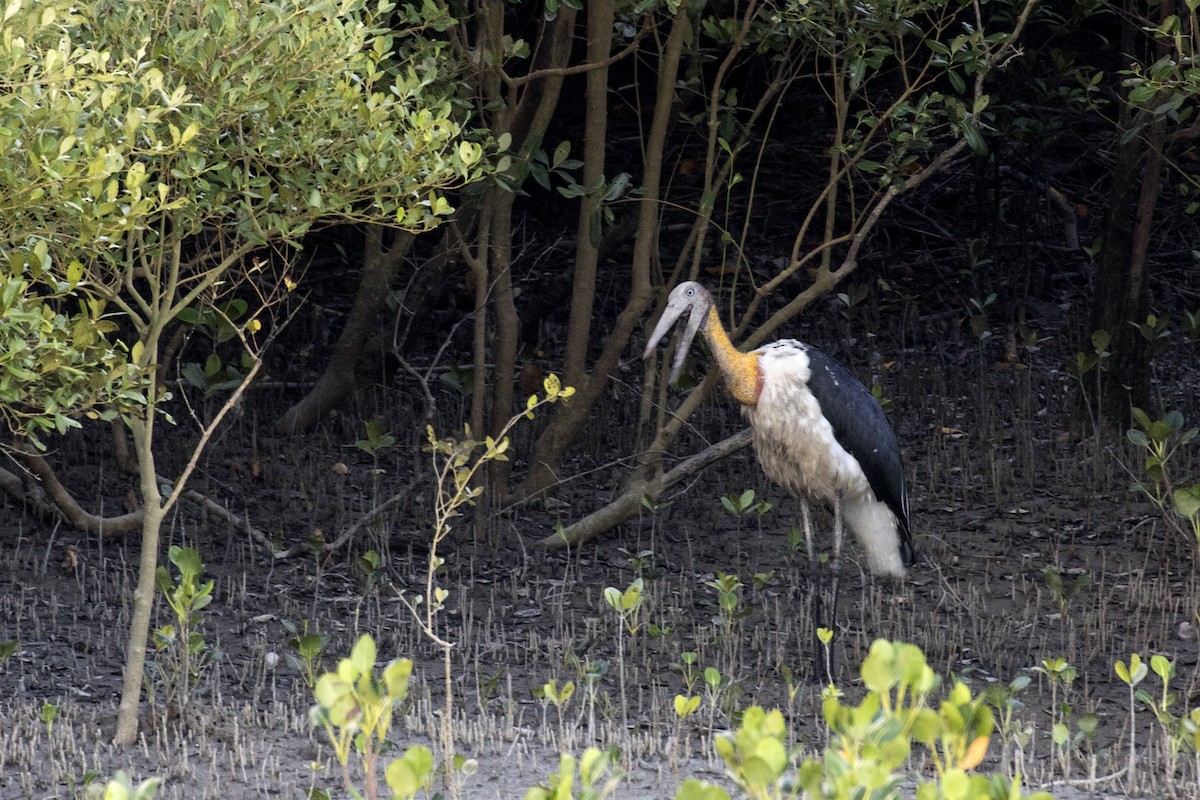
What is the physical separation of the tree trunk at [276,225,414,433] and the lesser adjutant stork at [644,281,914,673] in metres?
1.76

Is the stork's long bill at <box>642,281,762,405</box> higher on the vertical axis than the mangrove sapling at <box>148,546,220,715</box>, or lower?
higher

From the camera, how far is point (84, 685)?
500cm

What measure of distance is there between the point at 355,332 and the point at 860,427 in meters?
2.99

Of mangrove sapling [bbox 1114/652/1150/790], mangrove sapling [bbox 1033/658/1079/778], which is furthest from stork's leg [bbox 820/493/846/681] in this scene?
mangrove sapling [bbox 1114/652/1150/790]

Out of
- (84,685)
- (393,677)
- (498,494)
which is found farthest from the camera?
(498,494)

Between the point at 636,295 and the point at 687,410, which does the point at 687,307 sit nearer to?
the point at 636,295

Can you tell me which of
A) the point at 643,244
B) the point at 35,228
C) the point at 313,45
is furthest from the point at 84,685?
the point at 643,244

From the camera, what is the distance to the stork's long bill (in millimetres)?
5633

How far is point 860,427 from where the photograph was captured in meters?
Result: 5.62

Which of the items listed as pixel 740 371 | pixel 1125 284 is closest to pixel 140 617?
pixel 740 371

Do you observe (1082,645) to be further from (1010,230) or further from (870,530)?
(1010,230)

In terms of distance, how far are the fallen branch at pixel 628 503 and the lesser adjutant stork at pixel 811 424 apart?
2.82 ft

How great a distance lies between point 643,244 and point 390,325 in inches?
98.7

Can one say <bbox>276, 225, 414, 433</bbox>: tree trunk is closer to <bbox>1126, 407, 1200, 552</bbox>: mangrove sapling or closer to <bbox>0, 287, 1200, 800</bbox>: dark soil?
<bbox>0, 287, 1200, 800</bbox>: dark soil
